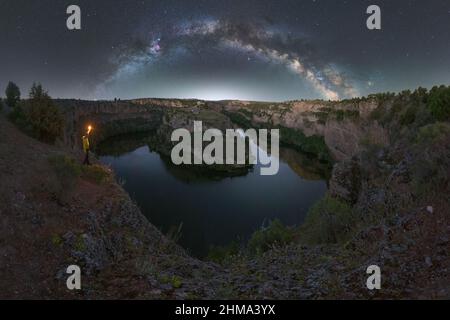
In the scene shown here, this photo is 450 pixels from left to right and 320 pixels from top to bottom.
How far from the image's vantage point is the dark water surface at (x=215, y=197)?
3834cm

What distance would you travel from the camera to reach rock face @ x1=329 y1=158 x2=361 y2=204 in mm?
21531

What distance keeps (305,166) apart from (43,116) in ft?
212

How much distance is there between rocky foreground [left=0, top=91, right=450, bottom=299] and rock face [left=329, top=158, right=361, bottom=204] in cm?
341

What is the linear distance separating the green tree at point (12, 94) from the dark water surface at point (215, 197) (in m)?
17.4

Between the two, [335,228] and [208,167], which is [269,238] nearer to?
[335,228]

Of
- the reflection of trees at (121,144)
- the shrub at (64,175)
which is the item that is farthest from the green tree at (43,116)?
the reflection of trees at (121,144)

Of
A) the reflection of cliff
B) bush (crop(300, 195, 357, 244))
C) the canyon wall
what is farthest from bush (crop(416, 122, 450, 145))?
the reflection of cliff

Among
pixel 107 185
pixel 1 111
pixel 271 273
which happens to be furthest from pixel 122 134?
pixel 271 273

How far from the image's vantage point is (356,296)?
8031 mm

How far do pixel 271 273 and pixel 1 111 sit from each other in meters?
25.0

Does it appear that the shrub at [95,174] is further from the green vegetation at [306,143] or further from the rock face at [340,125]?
the green vegetation at [306,143]

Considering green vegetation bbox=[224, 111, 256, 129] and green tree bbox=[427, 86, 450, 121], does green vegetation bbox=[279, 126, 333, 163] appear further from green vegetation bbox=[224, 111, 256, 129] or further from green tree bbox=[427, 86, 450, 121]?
green tree bbox=[427, 86, 450, 121]

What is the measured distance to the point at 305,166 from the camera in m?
78.2

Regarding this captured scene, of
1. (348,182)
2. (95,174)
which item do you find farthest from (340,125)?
(95,174)
